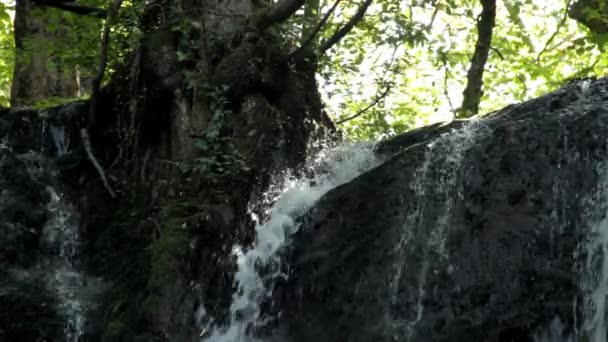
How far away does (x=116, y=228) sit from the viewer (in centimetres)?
721

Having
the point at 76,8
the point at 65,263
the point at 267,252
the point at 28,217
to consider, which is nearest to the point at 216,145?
the point at 267,252

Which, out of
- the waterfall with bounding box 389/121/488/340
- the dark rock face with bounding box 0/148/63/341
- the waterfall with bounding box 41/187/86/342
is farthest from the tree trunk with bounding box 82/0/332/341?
the waterfall with bounding box 389/121/488/340

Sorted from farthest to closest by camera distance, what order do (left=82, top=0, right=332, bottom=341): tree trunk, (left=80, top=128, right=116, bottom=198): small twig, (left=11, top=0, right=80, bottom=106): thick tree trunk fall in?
1. (left=11, top=0, right=80, bottom=106): thick tree trunk
2. (left=80, top=128, right=116, bottom=198): small twig
3. (left=82, top=0, right=332, bottom=341): tree trunk

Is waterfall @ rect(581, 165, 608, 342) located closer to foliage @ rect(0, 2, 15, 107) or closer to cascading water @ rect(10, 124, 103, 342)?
cascading water @ rect(10, 124, 103, 342)

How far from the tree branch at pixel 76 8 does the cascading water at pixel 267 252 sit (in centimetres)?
269

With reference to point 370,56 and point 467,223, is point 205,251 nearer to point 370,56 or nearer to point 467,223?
point 467,223

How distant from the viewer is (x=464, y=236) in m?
5.48

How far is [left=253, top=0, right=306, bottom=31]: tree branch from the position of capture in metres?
7.27

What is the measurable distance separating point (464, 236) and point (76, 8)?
4.82 meters

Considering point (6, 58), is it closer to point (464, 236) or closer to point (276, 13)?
point (276, 13)

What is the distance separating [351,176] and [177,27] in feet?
6.92

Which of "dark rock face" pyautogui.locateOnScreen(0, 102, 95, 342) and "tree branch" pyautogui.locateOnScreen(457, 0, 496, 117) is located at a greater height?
"tree branch" pyautogui.locateOnScreen(457, 0, 496, 117)

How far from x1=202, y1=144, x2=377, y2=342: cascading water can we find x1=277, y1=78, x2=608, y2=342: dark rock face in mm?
197

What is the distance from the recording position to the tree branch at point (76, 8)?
25.9 feet
